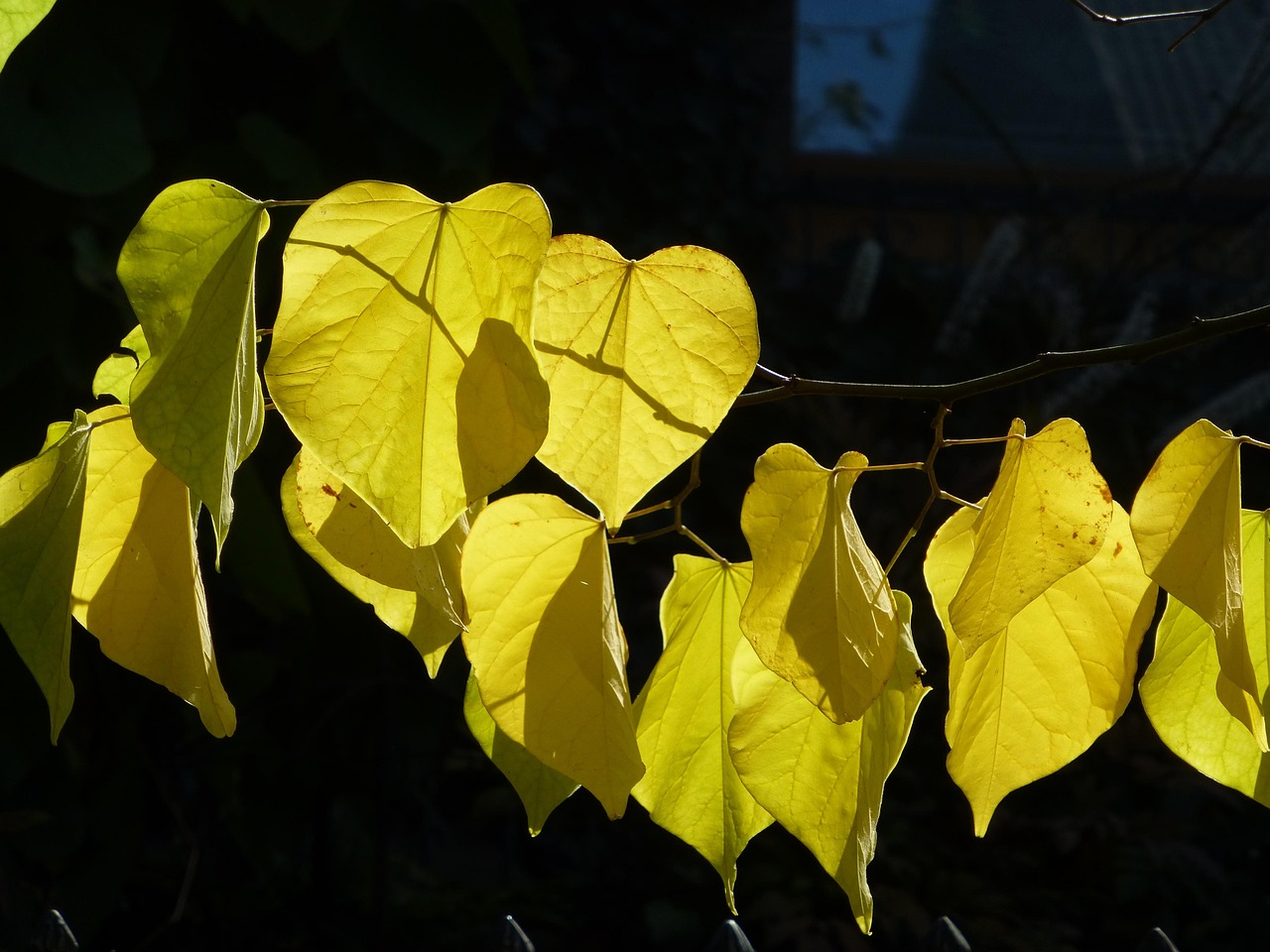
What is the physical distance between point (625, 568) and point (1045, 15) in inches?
60.2

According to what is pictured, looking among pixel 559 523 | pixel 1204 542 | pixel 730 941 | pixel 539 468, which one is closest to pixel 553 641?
pixel 559 523

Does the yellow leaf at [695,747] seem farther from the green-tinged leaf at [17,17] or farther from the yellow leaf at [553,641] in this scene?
the green-tinged leaf at [17,17]

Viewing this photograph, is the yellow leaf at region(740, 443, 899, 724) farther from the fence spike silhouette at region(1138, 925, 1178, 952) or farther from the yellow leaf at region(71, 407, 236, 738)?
the fence spike silhouette at region(1138, 925, 1178, 952)

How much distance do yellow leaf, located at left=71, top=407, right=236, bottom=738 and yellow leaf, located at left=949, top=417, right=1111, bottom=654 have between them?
0.47 ft

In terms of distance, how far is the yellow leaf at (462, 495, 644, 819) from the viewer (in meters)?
0.24

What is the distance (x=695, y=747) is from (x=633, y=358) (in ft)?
0.37

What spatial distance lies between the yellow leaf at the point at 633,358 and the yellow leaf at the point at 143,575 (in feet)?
0.25

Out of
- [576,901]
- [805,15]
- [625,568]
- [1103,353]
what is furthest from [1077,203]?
[1103,353]

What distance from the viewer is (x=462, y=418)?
208 millimetres

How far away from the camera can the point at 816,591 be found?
24 centimetres

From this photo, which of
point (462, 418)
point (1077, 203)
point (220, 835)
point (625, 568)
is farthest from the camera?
point (1077, 203)

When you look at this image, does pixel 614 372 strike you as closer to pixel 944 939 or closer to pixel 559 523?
pixel 559 523

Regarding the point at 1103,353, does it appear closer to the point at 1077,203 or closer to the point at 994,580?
the point at 994,580

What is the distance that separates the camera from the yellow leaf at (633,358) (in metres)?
0.24
